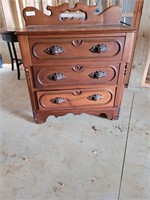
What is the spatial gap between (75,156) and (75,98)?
504 millimetres

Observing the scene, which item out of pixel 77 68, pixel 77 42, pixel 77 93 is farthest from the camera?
pixel 77 93

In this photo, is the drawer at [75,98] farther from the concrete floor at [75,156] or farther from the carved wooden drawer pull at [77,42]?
the carved wooden drawer pull at [77,42]

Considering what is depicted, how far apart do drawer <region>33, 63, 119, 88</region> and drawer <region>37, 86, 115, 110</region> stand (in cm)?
8

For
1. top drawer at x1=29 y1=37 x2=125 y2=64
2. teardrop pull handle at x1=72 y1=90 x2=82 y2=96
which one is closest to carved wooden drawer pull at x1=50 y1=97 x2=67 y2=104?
teardrop pull handle at x1=72 y1=90 x2=82 y2=96

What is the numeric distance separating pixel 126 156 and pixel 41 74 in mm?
939

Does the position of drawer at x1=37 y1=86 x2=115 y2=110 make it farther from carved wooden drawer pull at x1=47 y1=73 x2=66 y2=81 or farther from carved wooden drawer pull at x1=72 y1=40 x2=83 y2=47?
carved wooden drawer pull at x1=72 y1=40 x2=83 y2=47

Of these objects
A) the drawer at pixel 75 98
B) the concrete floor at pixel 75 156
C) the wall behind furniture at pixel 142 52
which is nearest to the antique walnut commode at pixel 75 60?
the drawer at pixel 75 98

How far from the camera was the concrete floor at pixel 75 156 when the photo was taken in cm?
105

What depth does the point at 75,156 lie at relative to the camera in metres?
1.29

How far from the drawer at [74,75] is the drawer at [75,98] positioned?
8 cm

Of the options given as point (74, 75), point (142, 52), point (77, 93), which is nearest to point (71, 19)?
point (74, 75)

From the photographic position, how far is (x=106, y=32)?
117 centimetres

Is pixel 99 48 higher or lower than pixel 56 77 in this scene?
higher

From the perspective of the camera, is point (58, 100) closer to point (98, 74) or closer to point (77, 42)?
point (98, 74)
